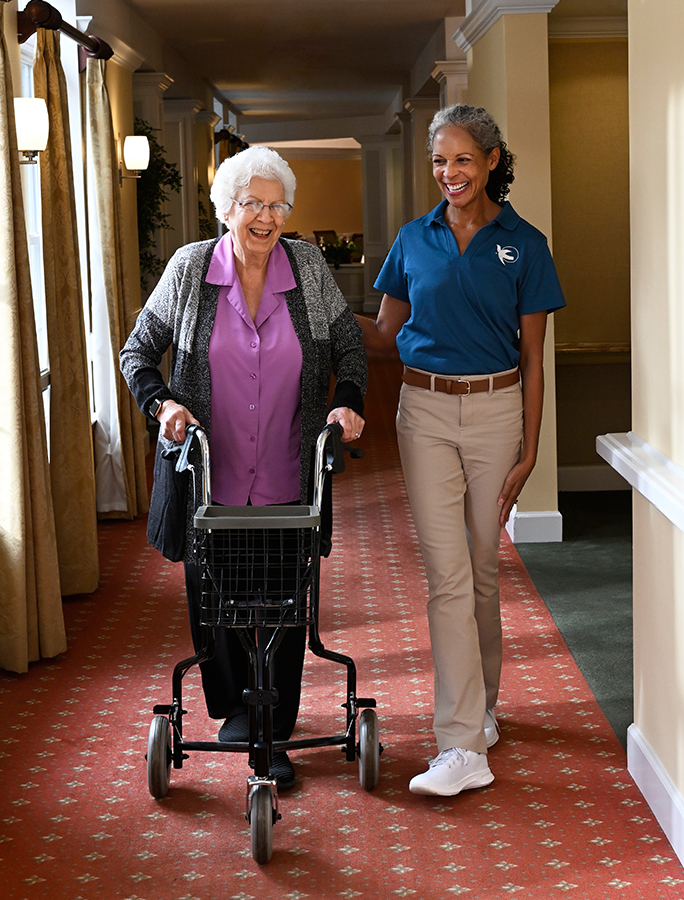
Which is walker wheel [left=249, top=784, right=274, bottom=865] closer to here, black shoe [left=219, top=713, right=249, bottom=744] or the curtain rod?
black shoe [left=219, top=713, right=249, bottom=744]

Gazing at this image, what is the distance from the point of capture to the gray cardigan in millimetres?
2770

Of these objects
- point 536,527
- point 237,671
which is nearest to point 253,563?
point 237,671

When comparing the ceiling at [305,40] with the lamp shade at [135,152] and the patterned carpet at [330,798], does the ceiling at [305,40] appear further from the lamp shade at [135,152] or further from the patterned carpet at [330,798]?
the patterned carpet at [330,798]

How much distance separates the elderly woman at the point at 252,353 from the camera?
9.05 ft

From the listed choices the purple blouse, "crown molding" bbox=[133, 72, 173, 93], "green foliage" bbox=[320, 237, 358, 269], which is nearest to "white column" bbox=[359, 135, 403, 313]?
"green foliage" bbox=[320, 237, 358, 269]

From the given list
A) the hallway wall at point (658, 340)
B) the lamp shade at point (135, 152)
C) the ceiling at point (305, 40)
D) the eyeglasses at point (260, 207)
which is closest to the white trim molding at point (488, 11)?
the ceiling at point (305, 40)

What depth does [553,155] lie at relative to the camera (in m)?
6.24

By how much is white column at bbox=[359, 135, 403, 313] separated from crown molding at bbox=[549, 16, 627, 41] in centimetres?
1188

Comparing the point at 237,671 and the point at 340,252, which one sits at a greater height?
the point at 340,252

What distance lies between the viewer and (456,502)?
2.91m

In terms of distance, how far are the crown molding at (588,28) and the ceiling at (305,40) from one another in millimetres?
77

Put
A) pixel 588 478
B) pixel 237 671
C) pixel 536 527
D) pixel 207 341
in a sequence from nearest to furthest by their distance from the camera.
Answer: pixel 207 341, pixel 237 671, pixel 536 527, pixel 588 478

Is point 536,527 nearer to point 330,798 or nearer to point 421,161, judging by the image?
point 330,798

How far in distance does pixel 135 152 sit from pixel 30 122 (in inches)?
108
